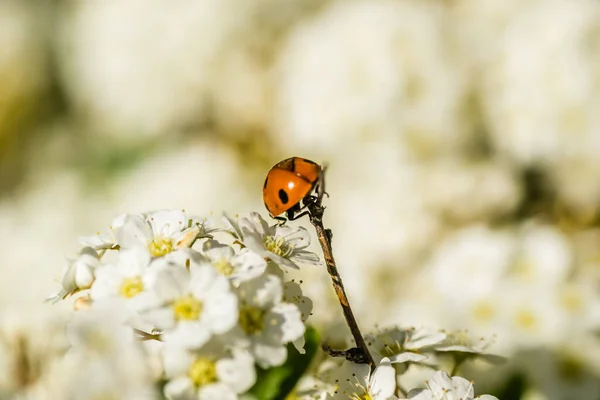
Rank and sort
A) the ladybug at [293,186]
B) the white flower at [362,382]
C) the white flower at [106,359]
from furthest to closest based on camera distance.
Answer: the ladybug at [293,186]
the white flower at [362,382]
the white flower at [106,359]

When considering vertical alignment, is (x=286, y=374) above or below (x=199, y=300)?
below

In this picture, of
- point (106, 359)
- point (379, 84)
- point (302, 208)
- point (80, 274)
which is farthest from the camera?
point (379, 84)

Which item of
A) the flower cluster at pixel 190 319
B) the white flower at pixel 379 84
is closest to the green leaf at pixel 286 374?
the flower cluster at pixel 190 319

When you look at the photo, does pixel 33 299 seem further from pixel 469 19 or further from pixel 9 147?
pixel 469 19

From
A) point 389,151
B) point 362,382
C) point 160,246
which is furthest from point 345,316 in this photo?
point 389,151

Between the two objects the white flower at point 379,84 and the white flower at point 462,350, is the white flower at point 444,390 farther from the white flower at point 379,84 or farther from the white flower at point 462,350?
the white flower at point 379,84

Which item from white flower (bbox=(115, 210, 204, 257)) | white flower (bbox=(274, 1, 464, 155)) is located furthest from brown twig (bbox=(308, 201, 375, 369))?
white flower (bbox=(274, 1, 464, 155))

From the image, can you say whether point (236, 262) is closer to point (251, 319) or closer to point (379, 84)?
point (251, 319)

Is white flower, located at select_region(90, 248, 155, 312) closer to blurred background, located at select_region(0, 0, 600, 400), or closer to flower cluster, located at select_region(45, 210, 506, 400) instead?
flower cluster, located at select_region(45, 210, 506, 400)
